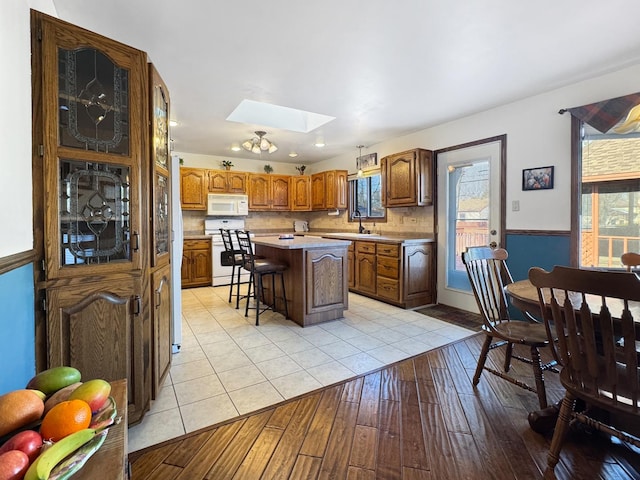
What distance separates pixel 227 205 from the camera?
19.0ft

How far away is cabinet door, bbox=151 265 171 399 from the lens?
186 centimetres

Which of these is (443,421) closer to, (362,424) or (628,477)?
(362,424)

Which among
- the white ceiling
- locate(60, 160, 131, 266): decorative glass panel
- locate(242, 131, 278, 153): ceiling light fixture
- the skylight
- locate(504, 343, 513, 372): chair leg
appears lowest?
locate(504, 343, 513, 372): chair leg

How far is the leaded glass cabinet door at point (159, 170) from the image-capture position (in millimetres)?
1749

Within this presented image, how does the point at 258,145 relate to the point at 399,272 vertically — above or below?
above

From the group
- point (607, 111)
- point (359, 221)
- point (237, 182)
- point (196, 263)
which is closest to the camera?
point (607, 111)

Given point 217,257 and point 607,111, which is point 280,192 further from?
point 607,111

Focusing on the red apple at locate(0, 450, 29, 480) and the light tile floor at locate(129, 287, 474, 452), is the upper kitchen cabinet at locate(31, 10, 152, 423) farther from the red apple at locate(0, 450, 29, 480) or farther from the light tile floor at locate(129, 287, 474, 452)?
the red apple at locate(0, 450, 29, 480)

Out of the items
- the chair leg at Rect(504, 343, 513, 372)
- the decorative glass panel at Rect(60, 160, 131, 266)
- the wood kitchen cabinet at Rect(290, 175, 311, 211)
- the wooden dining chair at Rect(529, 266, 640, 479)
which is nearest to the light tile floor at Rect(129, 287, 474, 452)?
the chair leg at Rect(504, 343, 513, 372)

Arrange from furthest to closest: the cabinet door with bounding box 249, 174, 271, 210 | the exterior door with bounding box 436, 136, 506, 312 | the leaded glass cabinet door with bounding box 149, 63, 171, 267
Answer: the cabinet door with bounding box 249, 174, 271, 210, the exterior door with bounding box 436, 136, 506, 312, the leaded glass cabinet door with bounding box 149, 63, 171, 267

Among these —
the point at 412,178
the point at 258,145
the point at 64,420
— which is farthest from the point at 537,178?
the point at 64,420

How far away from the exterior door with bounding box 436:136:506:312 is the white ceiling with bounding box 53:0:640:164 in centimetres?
58

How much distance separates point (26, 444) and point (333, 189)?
18.1ft

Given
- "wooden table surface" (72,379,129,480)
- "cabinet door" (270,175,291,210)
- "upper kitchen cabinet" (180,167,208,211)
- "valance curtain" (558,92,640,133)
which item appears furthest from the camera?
"cabinet door" (270,175,291,210)
